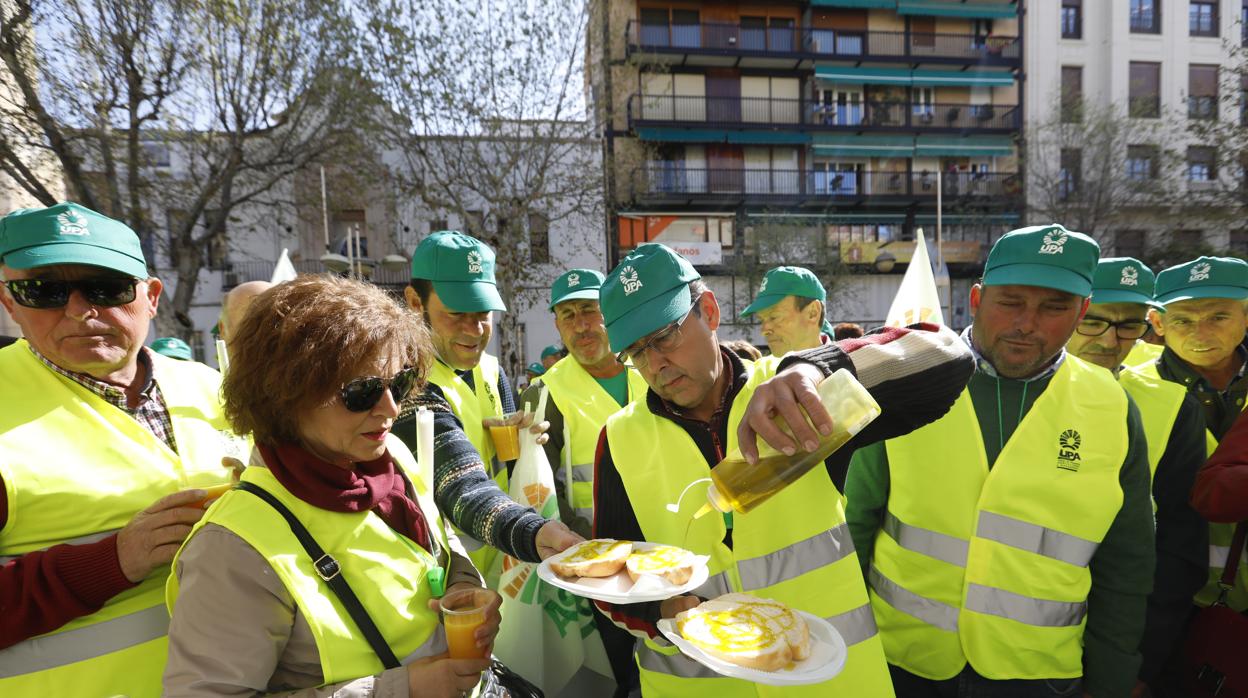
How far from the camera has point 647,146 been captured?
27.2 meters

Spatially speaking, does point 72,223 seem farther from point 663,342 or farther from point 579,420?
point 579,420

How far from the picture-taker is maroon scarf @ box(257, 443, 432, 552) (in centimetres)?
157

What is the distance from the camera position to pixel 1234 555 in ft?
8.34

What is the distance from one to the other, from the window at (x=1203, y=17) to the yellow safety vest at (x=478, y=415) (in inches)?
1571

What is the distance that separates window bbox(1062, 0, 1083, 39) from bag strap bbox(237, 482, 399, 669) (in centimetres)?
3836

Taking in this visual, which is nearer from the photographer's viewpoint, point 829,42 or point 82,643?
point 82,643

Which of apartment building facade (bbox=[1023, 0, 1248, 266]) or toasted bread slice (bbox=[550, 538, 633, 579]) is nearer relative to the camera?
toasted bread slice (bbox=[550, 538, 633, 579])

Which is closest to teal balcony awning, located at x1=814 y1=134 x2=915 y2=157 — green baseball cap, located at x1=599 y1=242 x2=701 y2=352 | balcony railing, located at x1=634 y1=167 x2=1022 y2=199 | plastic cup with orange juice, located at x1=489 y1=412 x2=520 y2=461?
balcony railing, located at x1=634 y1=167 x2=1022 y2=199

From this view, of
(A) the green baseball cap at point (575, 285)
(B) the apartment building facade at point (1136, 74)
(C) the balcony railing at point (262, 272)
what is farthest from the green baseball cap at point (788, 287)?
(B) the apartment building facade at point (1136, 74)

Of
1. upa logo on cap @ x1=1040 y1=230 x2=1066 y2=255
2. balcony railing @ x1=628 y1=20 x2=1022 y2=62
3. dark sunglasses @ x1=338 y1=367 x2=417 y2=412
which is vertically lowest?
dark sunglasses @ x1=338 y1=367 x2=417 y2=412

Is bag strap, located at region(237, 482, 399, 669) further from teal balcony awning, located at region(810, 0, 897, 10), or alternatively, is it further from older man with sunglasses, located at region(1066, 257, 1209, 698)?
teal balcony awning, located at region(810, 0, 897, 10)

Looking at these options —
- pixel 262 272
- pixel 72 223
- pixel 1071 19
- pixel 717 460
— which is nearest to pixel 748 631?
pixel 717 460

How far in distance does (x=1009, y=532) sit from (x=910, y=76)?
32.0 meters

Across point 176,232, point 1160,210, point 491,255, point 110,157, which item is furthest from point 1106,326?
point 1160,210
